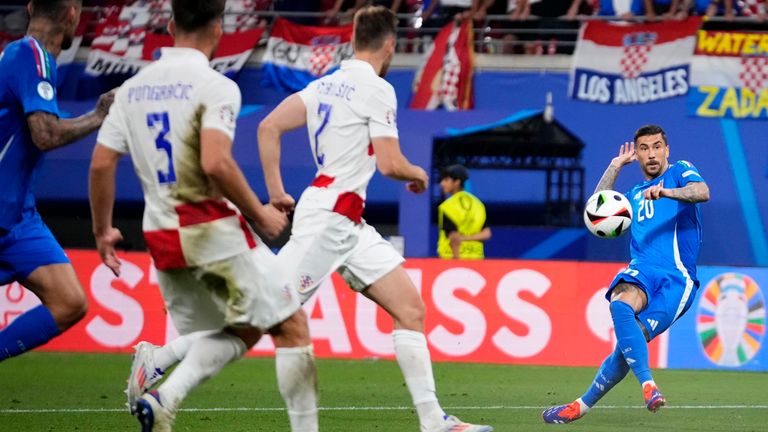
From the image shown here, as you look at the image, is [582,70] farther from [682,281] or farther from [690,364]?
[682,281]

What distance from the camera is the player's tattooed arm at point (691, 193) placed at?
7.78 m

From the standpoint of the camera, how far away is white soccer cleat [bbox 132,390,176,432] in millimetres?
5117

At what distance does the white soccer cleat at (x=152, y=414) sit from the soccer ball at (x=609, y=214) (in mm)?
3797

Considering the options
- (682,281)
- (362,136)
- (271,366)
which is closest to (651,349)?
(271,366)

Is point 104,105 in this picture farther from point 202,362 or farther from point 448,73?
point 448,73

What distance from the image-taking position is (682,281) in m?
8.05

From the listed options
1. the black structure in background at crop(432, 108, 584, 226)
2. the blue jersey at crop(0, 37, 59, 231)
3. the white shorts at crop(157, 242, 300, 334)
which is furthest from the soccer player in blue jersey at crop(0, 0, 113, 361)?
the black structure in background at crop(432, 108, 584, 226)

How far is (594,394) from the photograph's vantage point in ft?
25.6

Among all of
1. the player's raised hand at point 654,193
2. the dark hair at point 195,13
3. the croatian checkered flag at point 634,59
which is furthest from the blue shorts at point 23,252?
the croatian checkered flag at point 634,59

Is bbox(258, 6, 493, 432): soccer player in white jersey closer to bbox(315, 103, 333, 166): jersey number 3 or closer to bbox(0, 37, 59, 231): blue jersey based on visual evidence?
bbox(315, 103, 333, 166): jersey number 3

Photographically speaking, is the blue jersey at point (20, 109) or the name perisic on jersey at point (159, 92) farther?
the blue jersey at point (20, 109)

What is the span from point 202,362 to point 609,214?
11.9 feet

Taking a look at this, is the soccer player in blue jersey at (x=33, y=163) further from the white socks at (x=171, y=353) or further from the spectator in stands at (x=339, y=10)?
the spectator in stands at (x=339, y=10)

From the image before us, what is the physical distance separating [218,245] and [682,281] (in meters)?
3.95
